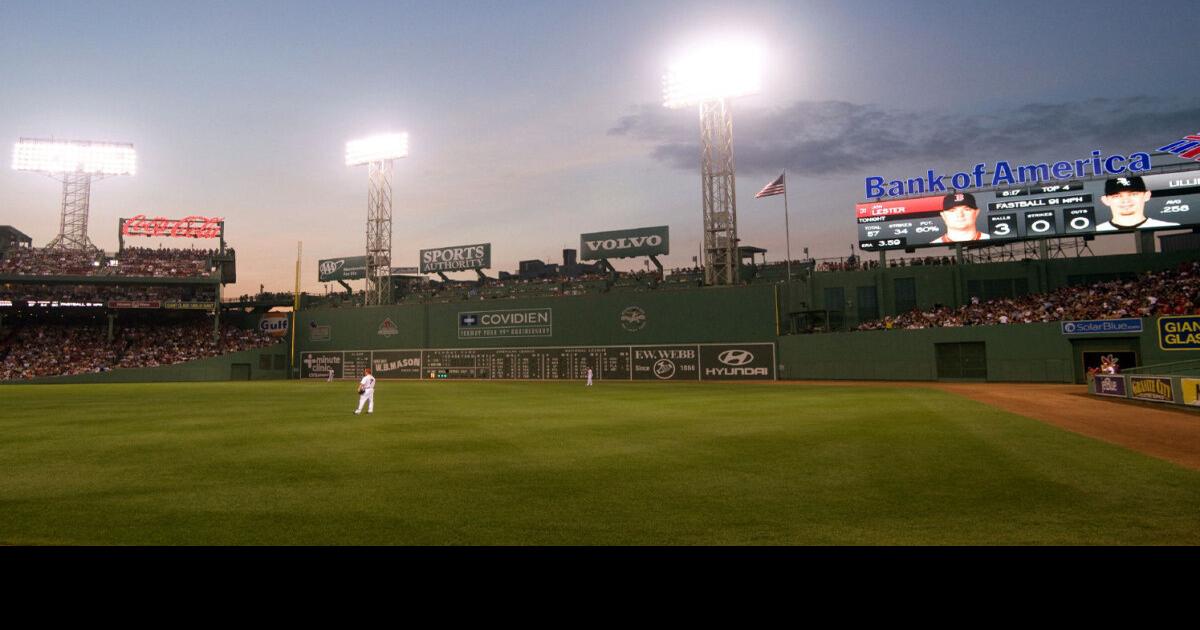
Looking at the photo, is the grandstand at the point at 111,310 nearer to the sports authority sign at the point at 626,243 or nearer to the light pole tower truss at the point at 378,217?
the light pole tower truss at the point at 378,217

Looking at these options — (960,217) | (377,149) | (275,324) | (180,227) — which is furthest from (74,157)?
(960,217)

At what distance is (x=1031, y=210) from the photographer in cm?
4338

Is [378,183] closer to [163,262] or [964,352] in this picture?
[163,262]

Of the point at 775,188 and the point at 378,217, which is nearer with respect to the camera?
the point at 775,188

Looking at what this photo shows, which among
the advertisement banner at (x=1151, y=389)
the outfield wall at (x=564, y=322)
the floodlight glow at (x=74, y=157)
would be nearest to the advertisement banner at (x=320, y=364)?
the outfield wall at (x=564, y=322)

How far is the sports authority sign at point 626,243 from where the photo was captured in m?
58.4

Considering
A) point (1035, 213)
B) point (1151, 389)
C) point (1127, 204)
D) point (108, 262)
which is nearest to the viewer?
point (1151, 389)

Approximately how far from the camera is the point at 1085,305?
1515 inches

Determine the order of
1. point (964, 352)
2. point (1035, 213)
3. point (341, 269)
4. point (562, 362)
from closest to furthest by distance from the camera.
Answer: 1. point (964, 352)
2. point (1035, 213)
3. point (562, 362)
4. point (341, 269)

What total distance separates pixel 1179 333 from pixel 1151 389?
12.1 m

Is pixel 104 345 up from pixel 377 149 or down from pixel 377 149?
down

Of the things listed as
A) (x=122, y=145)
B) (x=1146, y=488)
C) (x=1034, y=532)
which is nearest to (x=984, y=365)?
(x=1146, y=488)

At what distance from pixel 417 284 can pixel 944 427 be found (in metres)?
62.4
